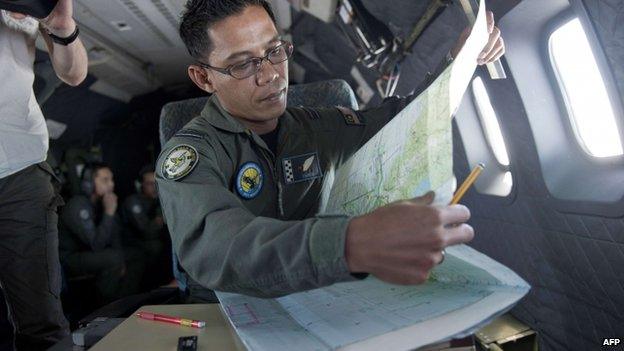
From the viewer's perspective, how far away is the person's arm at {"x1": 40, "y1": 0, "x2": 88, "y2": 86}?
1812 mm

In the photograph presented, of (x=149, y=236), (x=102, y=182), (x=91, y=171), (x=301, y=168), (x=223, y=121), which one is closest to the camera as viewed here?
(x=223, y=121)

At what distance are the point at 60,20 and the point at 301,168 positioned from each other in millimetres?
1094

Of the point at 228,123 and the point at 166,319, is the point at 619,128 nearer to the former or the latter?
the point at 228,123

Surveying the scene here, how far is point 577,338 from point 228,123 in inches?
70.5

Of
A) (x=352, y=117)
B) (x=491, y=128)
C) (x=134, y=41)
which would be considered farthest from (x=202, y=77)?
(x=134, y=41)

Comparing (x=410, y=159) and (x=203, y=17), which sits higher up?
(x=203, y=17)

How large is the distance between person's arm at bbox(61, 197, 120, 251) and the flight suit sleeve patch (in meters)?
4.29

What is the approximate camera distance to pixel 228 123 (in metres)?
1.51

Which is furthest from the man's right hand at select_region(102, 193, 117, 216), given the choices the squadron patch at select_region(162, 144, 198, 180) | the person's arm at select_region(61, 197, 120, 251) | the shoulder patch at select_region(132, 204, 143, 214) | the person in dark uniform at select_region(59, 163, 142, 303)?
the squadron patch at select_region(162, 144, 198, 180)

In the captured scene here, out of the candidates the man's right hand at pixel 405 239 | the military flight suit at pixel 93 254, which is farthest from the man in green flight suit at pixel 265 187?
the military flight suit at pixel 93 254

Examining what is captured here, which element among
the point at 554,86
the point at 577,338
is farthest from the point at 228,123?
the point at 577,338

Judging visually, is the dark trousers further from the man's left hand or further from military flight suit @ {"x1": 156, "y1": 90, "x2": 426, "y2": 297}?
military flight suit @ {"x1": 156, "y1": 90, "x2": 426, "y2": 297}

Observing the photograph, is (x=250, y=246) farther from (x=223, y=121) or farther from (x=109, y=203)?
(x=109, y=203)

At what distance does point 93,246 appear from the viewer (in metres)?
5.30
